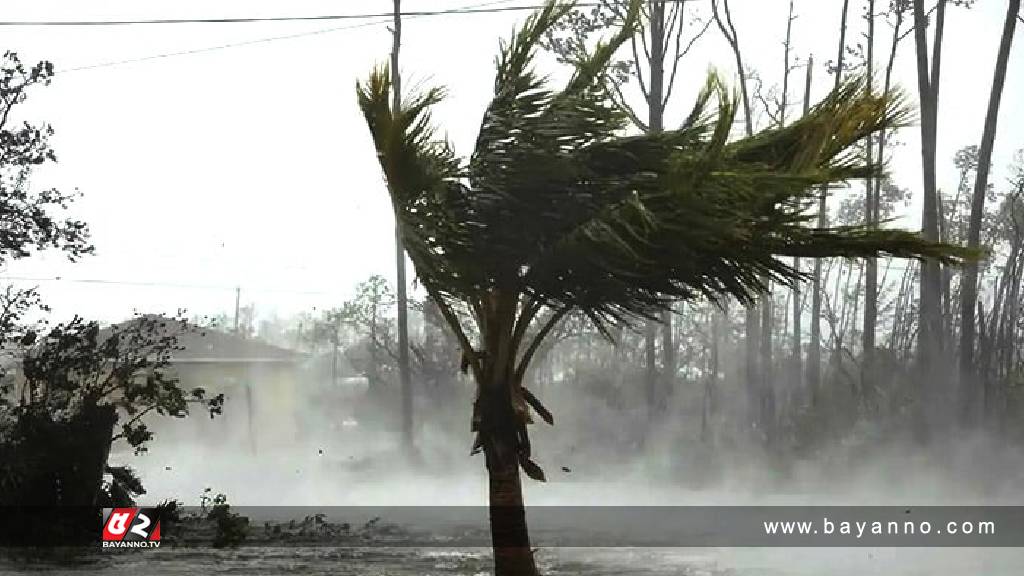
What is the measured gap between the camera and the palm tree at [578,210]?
436 inches

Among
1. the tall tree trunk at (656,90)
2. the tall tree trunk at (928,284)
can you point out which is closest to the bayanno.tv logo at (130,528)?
the tall tree trunk at (928,284)

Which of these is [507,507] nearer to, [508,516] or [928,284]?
[508,516]

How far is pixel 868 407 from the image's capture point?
3500 centimetres

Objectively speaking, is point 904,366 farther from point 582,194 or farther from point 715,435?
point 582,194

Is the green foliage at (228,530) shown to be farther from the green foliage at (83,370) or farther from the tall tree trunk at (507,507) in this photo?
the tall tree trunk at (507,507)

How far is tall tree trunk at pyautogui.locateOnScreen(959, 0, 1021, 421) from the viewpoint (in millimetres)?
32250

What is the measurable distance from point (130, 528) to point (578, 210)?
9409mm

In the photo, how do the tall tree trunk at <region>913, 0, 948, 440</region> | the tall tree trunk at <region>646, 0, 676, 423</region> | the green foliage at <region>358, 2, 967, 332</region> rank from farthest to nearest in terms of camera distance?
the tall tree trunk at <region>646, 0, 676, 423</region> < the tall tree trunk at <region>913, 0, 948, 440</region> < the green foliage at <region>358, 2, 967, 332</region>

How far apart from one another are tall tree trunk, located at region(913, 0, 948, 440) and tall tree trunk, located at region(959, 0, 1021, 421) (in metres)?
0.61

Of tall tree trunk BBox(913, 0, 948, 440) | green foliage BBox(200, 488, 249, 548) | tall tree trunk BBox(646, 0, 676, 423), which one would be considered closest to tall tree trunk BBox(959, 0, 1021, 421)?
tall tree trunk BBox(913, 0, 948, 440)

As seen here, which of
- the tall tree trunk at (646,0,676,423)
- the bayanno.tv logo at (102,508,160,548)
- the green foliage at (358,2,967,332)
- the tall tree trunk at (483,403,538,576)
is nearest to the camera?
the green foliage at (358,2,967,332)

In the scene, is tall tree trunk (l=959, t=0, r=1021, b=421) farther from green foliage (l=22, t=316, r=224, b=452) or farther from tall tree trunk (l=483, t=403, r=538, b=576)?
tall tree trunk (l=483, t=403, r=538, b=576)

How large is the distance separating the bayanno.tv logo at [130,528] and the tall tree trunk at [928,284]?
19.8 m

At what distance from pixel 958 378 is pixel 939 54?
31.5 feet
